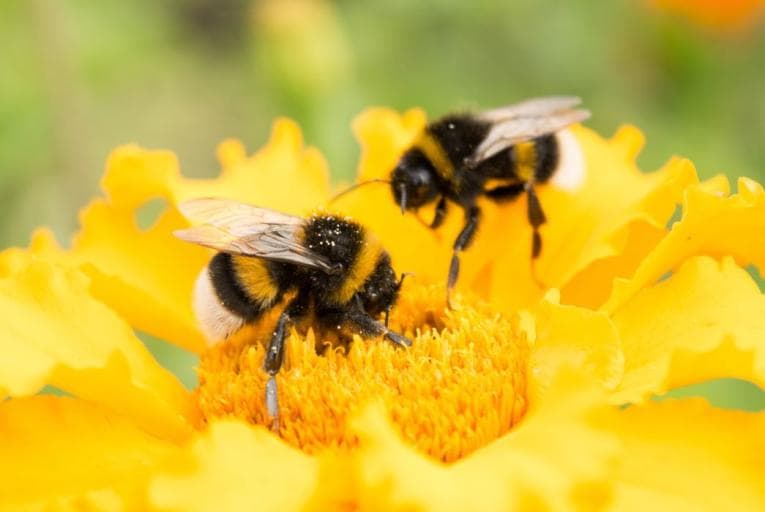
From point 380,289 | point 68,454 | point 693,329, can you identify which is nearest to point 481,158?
point 380,289

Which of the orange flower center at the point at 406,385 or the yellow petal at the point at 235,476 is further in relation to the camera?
the orange flower center at the point at 406,385

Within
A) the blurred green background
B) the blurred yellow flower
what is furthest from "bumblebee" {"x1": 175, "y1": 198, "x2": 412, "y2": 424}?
the blurred yellow flower

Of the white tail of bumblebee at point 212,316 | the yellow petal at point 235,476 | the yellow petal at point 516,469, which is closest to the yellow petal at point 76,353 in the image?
the white tail of bumblebee at point 212,316

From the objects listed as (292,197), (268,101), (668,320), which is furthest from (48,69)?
(668,320)

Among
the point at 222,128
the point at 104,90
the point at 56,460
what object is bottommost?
the point at 222,128

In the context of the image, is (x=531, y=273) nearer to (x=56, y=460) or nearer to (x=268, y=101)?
(x=56, y=460)

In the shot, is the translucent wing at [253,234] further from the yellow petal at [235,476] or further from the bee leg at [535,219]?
the bee leg at [535,219]
